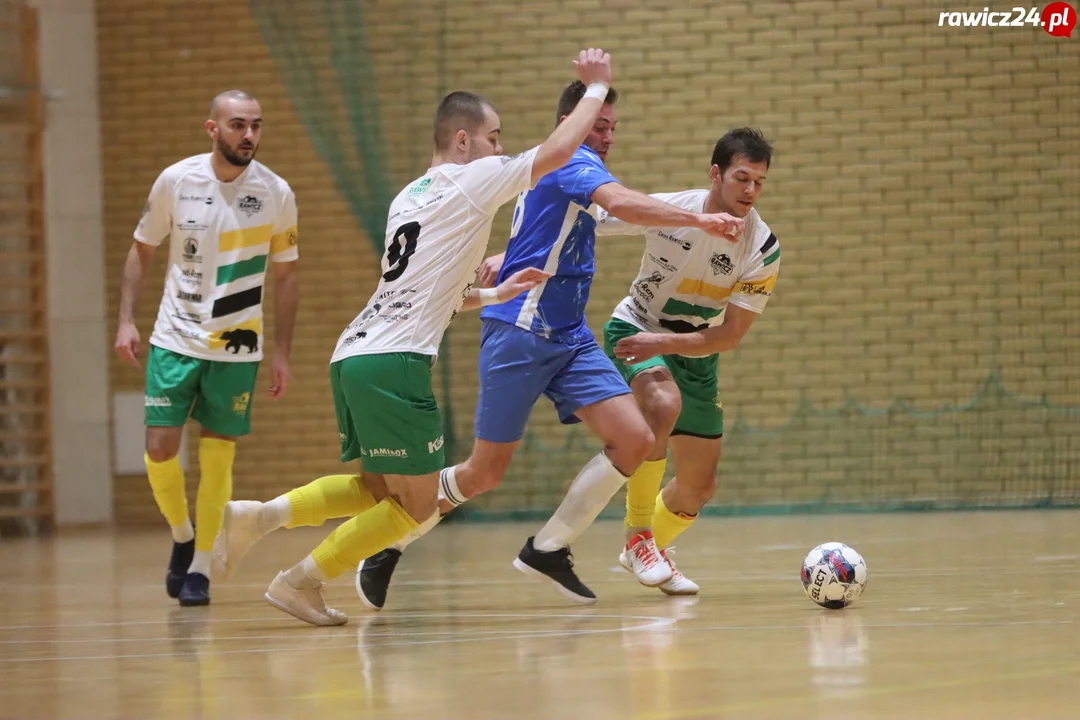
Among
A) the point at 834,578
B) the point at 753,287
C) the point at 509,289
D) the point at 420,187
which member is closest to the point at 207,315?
the point at 420,187

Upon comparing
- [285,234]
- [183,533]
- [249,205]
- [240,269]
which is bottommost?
[183,533]

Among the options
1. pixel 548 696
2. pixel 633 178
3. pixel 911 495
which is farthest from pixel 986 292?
pixel 548 696

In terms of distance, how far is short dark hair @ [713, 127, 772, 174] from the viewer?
187 inches

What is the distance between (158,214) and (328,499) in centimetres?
164

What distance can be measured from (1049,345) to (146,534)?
650 cm

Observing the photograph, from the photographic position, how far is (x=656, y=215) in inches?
160

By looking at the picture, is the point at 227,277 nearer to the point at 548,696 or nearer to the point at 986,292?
the point at 548,696

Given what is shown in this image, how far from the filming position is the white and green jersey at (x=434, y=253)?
4.00m

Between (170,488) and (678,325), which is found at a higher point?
(678,325)

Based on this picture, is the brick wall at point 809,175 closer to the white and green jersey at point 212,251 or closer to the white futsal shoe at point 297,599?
the white and green jersey at point 212,251

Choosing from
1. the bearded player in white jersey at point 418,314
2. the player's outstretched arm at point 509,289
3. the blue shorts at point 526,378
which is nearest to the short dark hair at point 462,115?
the bearded player in white jersey at point 418,314

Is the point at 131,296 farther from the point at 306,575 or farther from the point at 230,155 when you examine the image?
the point at 306,575

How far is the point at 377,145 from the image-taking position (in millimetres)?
9477

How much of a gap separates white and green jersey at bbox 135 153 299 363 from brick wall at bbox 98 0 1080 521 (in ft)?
13.7
